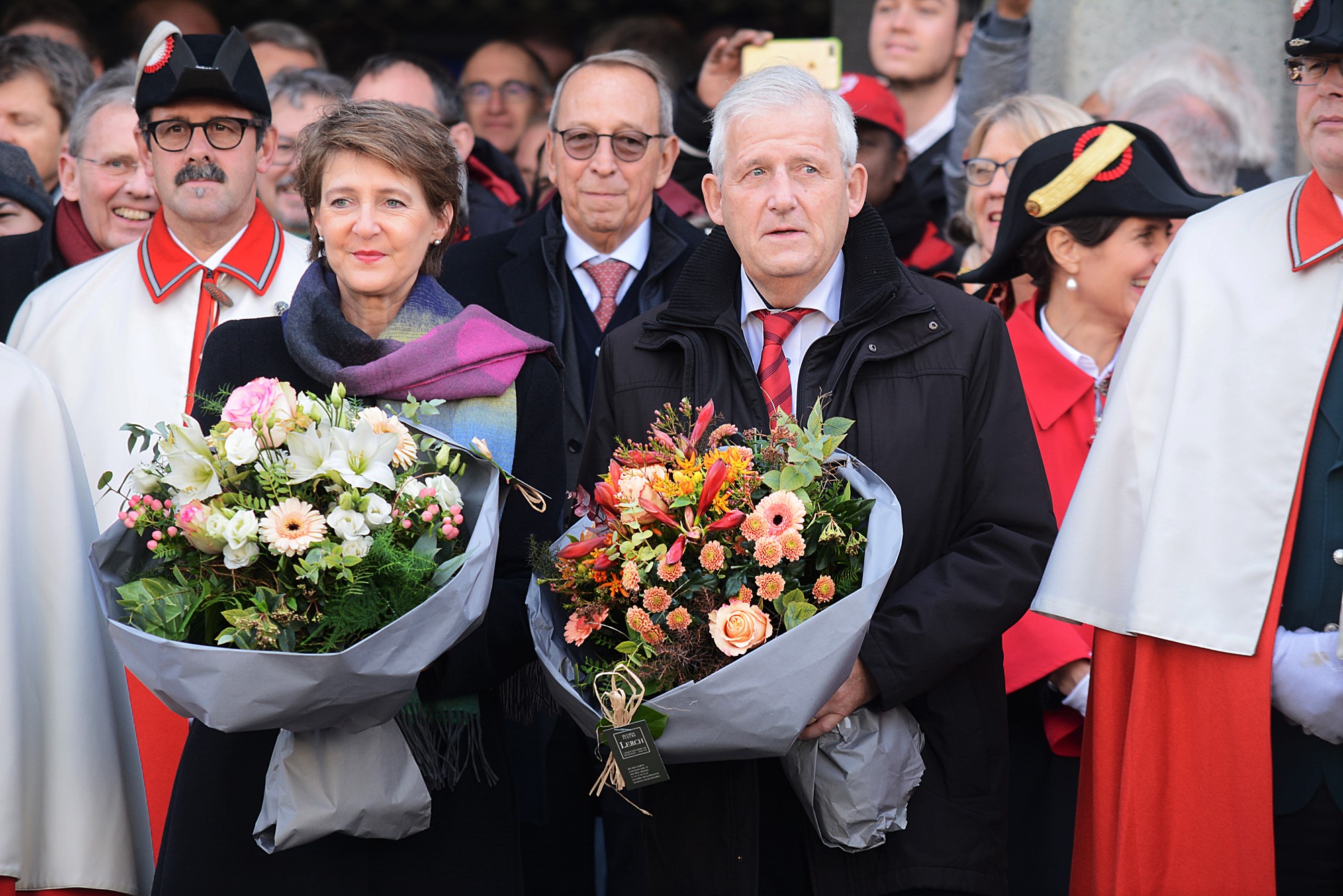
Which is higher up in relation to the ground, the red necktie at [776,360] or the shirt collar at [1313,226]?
the shirt collar at [1313,226]

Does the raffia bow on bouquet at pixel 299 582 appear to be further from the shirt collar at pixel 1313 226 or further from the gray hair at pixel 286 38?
the gray hair at pixel 286 38

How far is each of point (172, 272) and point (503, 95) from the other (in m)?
3.15

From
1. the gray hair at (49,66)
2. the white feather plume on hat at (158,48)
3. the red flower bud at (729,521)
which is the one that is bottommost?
the red flower bud at (729,521)

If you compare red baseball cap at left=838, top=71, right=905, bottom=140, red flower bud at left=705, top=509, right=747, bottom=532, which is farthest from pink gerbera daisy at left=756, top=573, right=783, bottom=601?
red baseball cap at left=838, top=71, right=905, bottom=140

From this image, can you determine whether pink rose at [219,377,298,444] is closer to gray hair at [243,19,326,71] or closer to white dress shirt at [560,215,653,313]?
white dress shirt at [560,215,653,313]

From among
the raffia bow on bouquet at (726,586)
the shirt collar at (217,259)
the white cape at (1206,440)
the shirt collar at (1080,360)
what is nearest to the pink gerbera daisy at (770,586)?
the raffia bow on bouquet at (726,586)

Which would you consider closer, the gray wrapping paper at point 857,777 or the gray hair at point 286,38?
the gray wrapping paper at point 857,777

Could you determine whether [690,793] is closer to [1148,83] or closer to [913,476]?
[913,476]

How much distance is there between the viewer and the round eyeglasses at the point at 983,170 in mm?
4988

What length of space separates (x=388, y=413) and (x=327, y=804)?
79 cm

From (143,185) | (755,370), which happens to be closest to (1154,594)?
(755,370)

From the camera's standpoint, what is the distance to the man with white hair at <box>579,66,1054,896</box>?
2992 millimetres

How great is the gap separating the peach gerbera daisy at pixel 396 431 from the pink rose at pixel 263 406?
0.46ft

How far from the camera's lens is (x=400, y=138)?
3.41 metres
